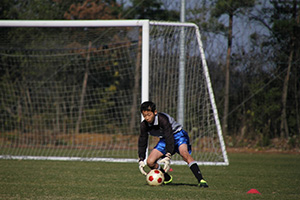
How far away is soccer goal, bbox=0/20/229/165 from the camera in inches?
383

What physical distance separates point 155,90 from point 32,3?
21.2 ft

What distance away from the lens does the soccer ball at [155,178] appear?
5039 mm

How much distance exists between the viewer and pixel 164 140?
539 cm

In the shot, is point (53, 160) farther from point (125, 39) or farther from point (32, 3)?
point (32, 3)

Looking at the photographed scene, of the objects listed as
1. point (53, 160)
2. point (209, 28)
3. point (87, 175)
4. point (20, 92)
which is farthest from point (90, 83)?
point (87, 175)

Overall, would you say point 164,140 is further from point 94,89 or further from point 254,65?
point 94,89

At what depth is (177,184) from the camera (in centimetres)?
533

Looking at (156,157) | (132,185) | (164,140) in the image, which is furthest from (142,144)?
(132,185)

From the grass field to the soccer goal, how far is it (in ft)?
6.74

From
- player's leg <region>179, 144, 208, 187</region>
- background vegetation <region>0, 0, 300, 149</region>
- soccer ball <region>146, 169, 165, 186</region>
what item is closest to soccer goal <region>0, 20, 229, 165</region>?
background vegetation <region>0, 0, 300, 149</region>

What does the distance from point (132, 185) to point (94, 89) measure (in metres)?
10.4

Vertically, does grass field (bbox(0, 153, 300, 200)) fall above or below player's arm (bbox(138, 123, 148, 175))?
below

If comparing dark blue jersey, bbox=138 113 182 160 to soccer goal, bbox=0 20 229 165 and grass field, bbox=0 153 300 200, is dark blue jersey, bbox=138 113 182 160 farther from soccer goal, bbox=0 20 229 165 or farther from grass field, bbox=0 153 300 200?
soccer goal, bbox=0 20 229 165

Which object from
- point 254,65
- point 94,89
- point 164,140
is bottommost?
point 94,89
